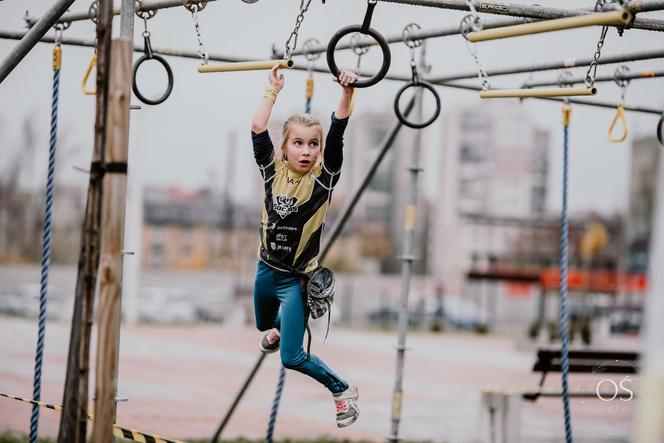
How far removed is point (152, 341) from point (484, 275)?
12055 millimetres

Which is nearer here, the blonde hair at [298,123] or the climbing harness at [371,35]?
the climbing harness at [371,35]

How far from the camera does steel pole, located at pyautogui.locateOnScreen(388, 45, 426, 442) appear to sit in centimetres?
631

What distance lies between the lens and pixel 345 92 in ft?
13.5

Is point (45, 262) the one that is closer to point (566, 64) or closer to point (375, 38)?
point (375, 38)

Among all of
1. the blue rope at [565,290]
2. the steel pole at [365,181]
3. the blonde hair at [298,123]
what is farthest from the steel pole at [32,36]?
the blue rope at [565,290]

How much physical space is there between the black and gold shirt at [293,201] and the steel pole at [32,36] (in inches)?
44.6

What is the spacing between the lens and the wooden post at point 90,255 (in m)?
3.51

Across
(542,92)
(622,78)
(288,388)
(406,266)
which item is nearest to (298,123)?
(542,92)

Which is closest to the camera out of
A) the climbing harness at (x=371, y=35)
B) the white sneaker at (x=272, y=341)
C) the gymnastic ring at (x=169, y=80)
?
the climbing harness at (x=371, y=35)

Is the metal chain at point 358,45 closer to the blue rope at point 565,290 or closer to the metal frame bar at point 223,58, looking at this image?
the metal frame bar at point 223,58

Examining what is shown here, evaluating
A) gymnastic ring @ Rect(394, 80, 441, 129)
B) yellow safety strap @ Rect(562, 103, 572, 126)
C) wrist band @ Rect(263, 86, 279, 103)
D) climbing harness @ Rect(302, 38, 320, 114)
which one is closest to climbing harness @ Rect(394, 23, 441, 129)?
gymnastic ring @ Rect(394, 80, 441, 129)

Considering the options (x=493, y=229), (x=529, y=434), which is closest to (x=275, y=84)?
(x=529, y=434)

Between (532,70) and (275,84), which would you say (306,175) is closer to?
(275,84)

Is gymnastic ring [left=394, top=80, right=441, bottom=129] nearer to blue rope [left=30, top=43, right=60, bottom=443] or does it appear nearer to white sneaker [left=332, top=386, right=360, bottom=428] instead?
white sneaker [left=332, top=386, right=360, bottom=428]
